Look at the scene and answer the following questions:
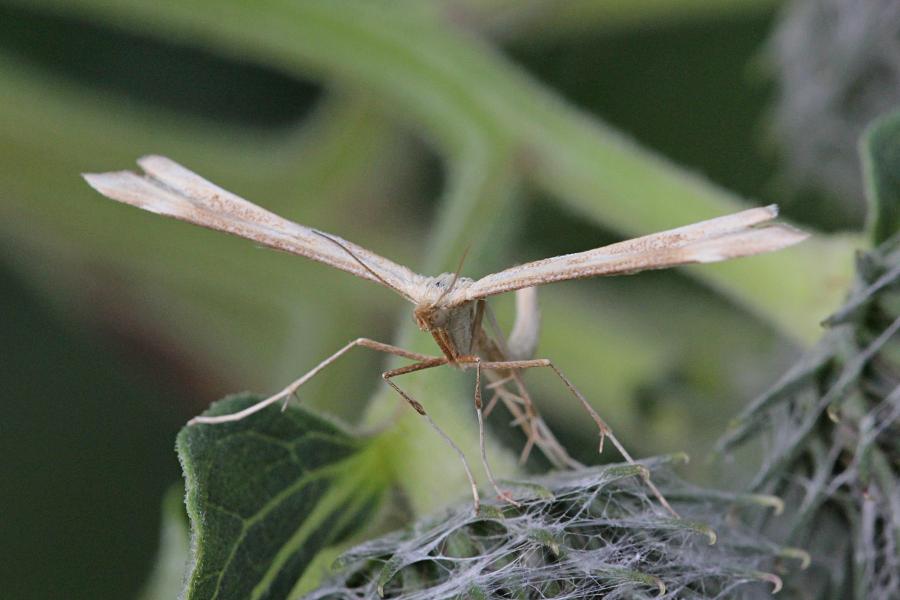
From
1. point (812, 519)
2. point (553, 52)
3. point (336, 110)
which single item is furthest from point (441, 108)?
point (812, 519)

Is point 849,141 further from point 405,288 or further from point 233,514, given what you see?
point 233,514

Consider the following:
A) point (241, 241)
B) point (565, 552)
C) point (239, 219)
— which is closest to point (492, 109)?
point (239, 219)

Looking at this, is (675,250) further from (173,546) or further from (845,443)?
(173,546)

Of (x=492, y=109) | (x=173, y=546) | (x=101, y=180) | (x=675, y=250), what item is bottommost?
(x=173, y=546)

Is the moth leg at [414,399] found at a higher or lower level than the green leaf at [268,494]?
higher

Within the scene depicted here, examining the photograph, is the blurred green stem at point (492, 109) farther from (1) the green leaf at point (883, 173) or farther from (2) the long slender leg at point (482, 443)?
(2) the long slender leg at point (482, 443)

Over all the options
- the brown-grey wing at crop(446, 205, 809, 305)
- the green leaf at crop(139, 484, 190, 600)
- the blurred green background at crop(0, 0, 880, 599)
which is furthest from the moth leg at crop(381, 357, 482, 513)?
the blurred green background at crop(0, 0, 880, 599)

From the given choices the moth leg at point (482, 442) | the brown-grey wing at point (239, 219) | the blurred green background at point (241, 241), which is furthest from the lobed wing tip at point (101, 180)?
the blurred green background at point (241, 241)
